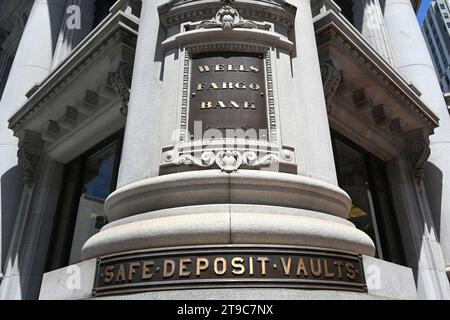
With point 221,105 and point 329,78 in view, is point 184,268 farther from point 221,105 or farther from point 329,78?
point 329,78

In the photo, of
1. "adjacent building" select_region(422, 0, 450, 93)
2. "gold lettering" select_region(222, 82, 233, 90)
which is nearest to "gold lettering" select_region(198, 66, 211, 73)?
"gold lettering" select_region(222, 82, 233, 90)

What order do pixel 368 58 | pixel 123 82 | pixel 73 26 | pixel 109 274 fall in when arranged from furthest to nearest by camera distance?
1. pixel 73 26
2. pixel 368 58
3. pixel 123 82
4. pixel 109 274

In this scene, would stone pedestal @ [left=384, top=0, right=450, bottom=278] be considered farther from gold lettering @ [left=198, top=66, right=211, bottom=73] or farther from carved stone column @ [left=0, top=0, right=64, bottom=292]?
A: carved stone column @ [left=0, top=0, right=64, bottom=292]

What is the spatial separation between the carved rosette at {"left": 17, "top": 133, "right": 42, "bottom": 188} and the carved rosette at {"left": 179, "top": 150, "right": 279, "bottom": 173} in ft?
27.6

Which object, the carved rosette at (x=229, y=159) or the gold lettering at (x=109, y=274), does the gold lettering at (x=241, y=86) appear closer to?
the carved rosette at (x=229, y=159)

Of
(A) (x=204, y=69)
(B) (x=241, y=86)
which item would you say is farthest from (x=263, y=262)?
(A) (x=204, y=69)

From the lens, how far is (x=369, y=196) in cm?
1195

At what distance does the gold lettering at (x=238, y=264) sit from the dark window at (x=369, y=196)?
728 cm

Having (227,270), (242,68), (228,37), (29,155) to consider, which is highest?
(29,155)

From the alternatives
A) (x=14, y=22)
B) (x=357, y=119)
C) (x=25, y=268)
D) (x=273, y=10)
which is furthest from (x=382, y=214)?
(x=14, y=22)

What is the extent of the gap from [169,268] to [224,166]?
1573mm

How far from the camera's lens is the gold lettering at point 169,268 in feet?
14.1

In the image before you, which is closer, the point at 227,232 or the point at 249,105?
the point at 227,232
